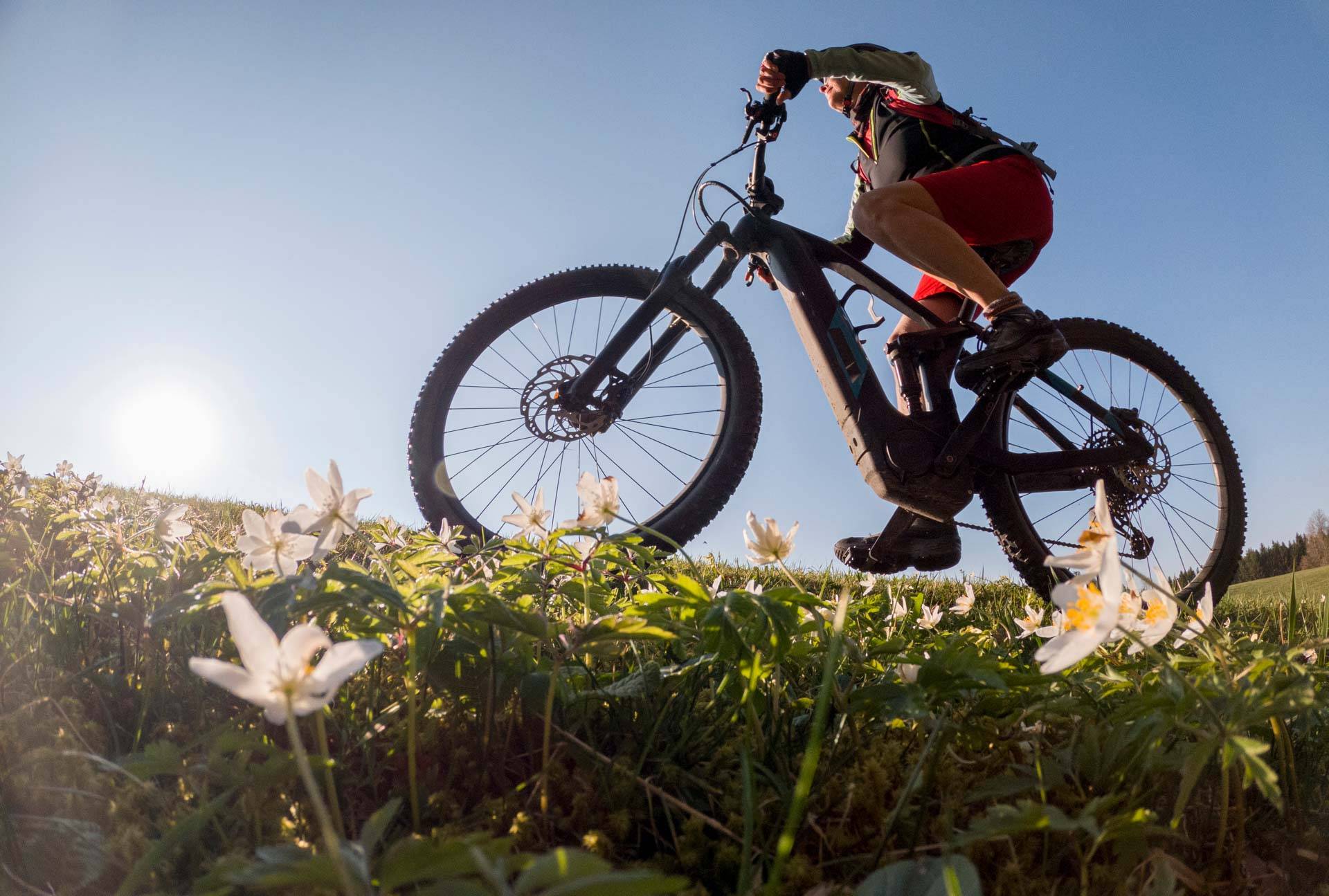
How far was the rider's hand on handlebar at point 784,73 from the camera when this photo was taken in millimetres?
2764

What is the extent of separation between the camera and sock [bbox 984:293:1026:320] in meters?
2.54

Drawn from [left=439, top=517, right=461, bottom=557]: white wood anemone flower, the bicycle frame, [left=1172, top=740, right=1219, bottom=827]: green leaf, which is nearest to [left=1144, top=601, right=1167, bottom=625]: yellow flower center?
[left=1172, top=740, right=1219, bottom=827]: green leaf

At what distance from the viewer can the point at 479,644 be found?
97 centimetres

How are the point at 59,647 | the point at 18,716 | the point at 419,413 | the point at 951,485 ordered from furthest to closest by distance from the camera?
the point at 419,413 < the point at 951,485 < the point at 59,647 < the point at 18,716

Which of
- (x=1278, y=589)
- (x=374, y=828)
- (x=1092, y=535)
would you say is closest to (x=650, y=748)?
(x=374, y=828)

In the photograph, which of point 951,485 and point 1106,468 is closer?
point 951,485

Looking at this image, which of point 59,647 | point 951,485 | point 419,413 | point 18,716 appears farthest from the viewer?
point 419,413

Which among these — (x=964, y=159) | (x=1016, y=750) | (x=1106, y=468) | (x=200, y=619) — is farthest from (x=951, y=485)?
(x=200, y=619)

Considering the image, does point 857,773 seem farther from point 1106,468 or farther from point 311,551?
point 1106,468

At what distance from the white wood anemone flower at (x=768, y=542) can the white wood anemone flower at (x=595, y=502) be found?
8.8 inches

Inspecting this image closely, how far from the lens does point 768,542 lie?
1.11 meters

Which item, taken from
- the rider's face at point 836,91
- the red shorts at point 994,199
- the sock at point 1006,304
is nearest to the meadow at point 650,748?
the sock at point 1006,304

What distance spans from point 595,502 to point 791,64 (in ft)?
7.46

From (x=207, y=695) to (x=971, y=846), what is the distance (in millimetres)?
1056
